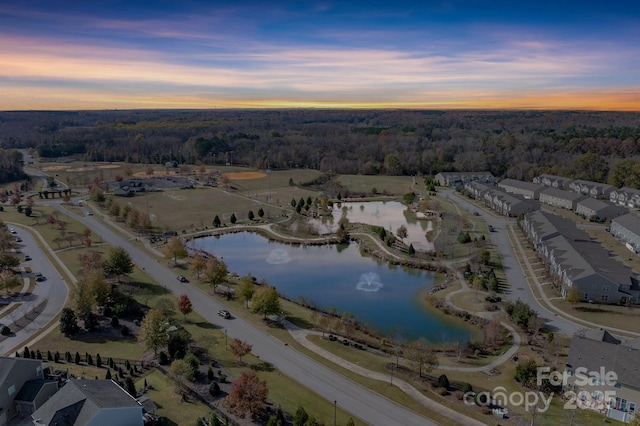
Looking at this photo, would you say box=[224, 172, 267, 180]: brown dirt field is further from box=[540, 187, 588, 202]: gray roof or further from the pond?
box=[540, 187, 588, 202]: gray roof

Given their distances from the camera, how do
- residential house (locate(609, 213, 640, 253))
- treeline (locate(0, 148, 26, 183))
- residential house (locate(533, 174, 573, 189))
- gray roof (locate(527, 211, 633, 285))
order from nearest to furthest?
gray roof (locate(527, 211, 633, 285))
residential house (locate(609, 213, 640, 253))
residential house (locate(533, 174, 573, 189))
treeline (locate(0, 148, 26, 183))

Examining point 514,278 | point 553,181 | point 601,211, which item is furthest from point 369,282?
point 553,181

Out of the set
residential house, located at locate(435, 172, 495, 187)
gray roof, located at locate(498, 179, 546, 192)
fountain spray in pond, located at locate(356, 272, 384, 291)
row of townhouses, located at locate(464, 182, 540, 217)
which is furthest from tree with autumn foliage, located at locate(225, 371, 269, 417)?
residential house, located at locate(435, 172, 495, 187)

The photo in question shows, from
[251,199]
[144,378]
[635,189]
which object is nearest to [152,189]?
[251,199]

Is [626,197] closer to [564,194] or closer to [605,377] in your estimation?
[564,194]

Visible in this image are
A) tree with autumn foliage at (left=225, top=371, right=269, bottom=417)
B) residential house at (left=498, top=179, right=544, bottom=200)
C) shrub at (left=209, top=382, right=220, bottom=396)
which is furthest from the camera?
residential house at (left=498, top=179, right=544, bottom=200)

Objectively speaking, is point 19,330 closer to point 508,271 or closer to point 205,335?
point 205,335
